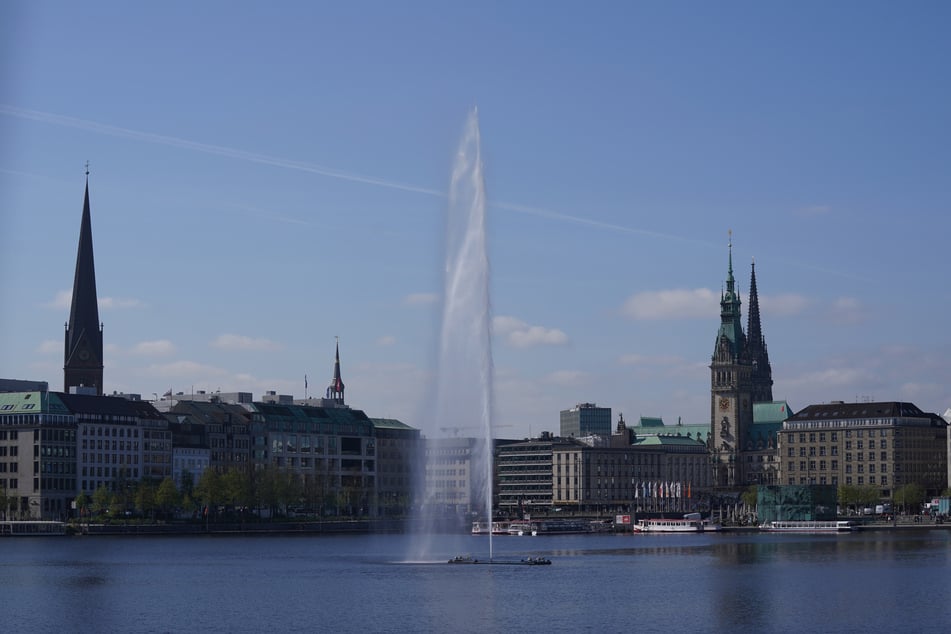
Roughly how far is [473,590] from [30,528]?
114 m

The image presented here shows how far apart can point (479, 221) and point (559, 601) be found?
21406mm

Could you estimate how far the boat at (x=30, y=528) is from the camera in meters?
196

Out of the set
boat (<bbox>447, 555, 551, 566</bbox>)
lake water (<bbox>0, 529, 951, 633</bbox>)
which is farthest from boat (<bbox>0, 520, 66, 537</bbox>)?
boat (<bbox>447, 555, 551, 566</bbox>)

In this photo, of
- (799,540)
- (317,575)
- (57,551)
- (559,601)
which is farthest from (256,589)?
(799,540)

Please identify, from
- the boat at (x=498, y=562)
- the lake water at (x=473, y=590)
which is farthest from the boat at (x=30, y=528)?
the boat at (x=498, y=562)

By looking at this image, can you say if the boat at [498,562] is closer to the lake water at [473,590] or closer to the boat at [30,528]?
the lake water at [473,590]

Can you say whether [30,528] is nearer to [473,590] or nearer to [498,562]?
[498,562]

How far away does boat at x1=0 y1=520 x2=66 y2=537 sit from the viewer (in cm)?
19638

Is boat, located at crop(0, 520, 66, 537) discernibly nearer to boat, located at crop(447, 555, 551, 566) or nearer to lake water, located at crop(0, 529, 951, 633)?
lake water, located at crop(0, 529, 951, 633)

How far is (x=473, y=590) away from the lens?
312ft

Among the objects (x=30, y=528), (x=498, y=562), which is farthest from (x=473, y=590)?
(x=30, y=528)

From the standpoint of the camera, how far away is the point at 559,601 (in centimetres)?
9069

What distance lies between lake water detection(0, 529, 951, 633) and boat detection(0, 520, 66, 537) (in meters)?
42.1

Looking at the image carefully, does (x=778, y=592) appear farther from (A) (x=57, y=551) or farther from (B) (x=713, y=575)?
(A) (x=57, y=551)
